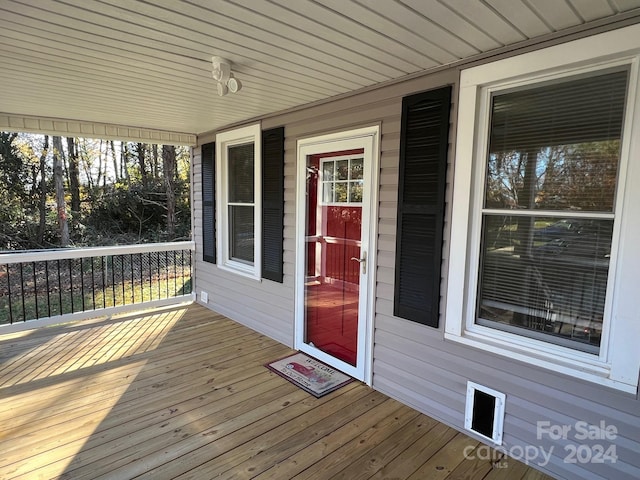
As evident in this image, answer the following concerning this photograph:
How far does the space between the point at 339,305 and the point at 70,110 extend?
325cm

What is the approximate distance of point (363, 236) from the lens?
273cm

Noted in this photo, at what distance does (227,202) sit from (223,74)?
7.62 ft

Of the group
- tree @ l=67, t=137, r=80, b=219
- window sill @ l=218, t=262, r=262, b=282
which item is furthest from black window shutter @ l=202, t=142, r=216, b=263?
tree @ l=67, t=137, r=80, b=219

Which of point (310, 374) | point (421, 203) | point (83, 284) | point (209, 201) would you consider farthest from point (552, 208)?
point (83, 284)

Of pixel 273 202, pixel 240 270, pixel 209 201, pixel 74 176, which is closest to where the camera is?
pixel 273 202

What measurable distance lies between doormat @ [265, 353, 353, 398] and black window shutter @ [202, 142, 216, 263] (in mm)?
1959

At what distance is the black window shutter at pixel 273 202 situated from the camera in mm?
3441

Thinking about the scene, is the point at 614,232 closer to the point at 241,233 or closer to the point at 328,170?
the point at 328,170

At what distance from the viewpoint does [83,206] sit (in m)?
10.3

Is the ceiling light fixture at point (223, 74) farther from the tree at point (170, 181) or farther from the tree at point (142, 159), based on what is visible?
the tree at point (142, 159)

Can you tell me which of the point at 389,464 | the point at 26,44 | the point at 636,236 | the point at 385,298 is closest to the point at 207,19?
the point at 26,44

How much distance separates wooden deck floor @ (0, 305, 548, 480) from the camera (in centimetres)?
191

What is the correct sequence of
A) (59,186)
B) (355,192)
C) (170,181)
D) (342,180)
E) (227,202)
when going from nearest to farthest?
1. (355,192)
2. (342,180)
3. (227,202)
4. (59,186)
5. (170,181)

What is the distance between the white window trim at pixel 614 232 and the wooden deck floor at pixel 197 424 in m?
0.68
